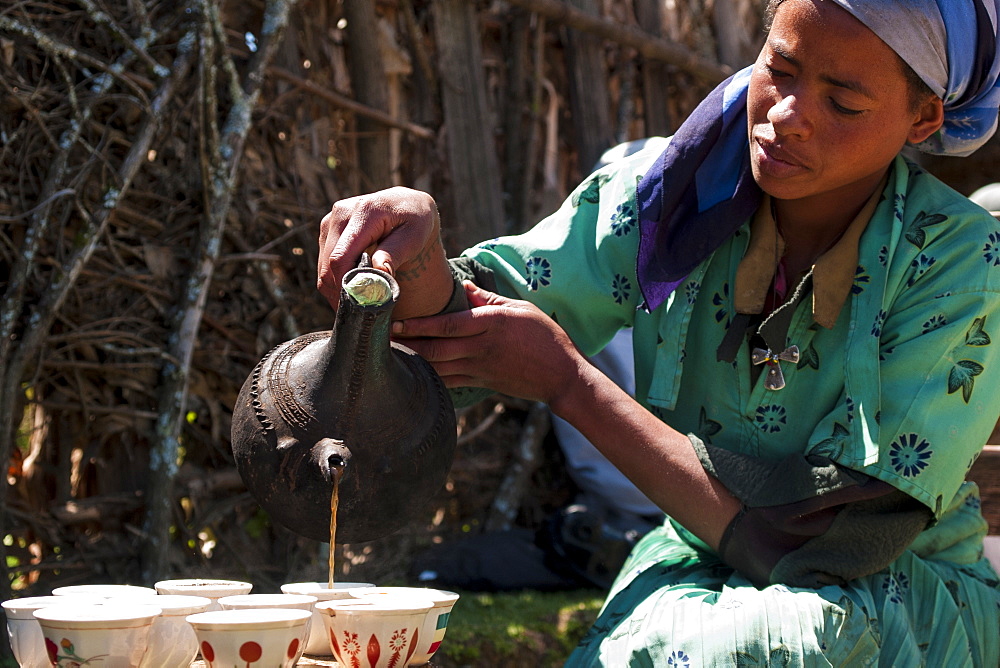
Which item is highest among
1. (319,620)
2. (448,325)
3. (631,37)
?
(631,37)

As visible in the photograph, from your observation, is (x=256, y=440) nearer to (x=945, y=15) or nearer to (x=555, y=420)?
(x=945, y=15)

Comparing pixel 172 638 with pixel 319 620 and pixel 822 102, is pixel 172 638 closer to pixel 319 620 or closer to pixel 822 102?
pixel 319 620

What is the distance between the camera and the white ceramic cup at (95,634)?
125 cm

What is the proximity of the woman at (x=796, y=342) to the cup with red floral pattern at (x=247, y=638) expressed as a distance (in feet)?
2.12

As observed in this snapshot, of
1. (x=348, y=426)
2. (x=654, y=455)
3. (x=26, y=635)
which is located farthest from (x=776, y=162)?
(x=26, y=635)

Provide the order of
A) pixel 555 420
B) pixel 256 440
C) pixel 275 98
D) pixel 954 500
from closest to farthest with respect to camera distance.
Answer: pixel 256 440, pixel 954 500, pixel 275 98, pixel 555 420

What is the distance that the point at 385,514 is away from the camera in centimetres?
165

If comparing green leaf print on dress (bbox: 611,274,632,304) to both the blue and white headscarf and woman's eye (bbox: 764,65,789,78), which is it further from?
woman's eye (bbox: 764,65,789,78)

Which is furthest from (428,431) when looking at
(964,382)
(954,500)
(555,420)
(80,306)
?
(555,420)

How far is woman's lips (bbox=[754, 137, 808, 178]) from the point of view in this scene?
1.88m

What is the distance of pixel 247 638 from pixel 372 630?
0.57ft

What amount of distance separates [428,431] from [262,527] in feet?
7.66

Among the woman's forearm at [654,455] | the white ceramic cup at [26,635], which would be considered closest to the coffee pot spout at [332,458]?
the white ceramic cup at [26,635]

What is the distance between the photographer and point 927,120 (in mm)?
1980
